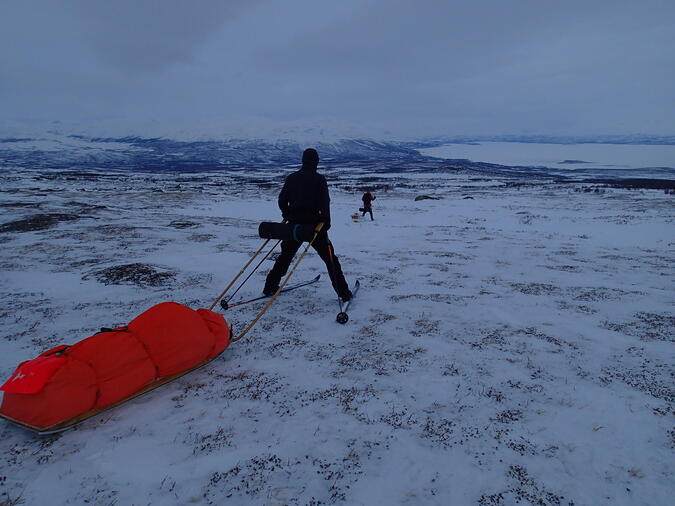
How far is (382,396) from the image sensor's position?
4.40 meters

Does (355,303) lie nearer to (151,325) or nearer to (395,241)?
(151,325)

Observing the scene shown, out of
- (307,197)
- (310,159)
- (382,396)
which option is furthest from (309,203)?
(382,396)

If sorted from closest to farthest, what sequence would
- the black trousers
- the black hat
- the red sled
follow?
the red sled
the black hat
the black trousers

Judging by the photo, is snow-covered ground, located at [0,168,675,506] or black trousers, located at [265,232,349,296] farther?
black trousers, located at [265,232,349,296]

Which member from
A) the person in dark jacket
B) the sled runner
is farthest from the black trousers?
the sled runner

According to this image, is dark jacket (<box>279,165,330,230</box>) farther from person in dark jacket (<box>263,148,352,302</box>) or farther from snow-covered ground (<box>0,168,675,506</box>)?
snow-covered ground (<box>0,168,675,506</box>)

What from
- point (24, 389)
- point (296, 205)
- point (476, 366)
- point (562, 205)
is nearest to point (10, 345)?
point (24, 389)

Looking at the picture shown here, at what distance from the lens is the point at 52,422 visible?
3475mm

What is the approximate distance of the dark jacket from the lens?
6.52 meters

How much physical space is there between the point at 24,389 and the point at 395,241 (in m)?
13.5

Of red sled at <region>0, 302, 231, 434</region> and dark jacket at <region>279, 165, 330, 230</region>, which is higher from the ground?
dark jacket at <region>279, 165, 330, 230</region>

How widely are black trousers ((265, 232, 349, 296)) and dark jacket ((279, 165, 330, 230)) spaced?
1.03ft

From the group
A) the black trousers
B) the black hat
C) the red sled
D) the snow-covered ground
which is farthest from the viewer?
the black trousers

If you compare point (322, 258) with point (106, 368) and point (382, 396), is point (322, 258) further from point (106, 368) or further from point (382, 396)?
point (106, 368)
